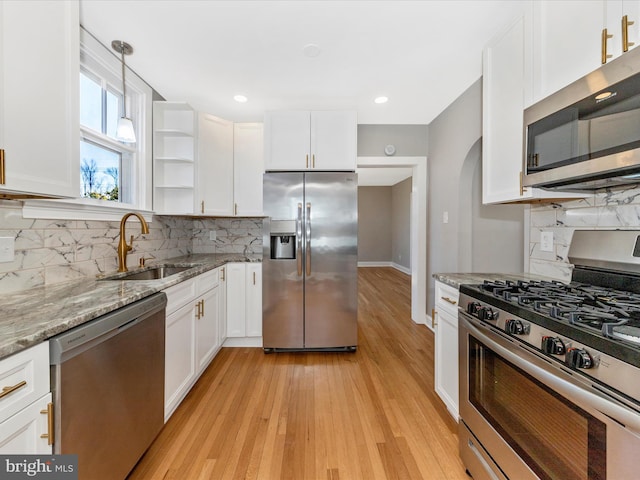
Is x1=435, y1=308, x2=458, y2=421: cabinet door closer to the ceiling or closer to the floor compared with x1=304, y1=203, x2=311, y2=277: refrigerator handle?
closer to the floor

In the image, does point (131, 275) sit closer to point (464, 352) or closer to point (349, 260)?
point (349, 260)

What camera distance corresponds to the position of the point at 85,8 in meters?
A: 1.59

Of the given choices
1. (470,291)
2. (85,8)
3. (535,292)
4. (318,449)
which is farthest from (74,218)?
(535,292)

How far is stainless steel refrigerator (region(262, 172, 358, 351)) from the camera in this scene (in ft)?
8.61

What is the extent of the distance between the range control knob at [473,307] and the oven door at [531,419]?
4 centimetres

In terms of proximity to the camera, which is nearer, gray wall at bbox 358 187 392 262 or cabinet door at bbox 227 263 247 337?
cabinet door at bbox 227 263 247 337

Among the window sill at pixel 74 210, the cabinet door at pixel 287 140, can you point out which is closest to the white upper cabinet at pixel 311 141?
the cabinet door at pixel 287 140

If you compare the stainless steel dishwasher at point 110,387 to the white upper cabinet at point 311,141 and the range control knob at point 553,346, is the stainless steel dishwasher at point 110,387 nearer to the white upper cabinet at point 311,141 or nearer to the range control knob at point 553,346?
the range control knob at point 553,346

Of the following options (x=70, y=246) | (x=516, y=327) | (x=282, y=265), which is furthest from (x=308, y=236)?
(x=516, y=327)

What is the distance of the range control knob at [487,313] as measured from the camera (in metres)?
1.16

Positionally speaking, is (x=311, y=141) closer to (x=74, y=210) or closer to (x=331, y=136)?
(x=331, y=136)

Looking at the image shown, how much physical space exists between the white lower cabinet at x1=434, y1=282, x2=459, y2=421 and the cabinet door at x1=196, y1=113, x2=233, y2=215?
230cm

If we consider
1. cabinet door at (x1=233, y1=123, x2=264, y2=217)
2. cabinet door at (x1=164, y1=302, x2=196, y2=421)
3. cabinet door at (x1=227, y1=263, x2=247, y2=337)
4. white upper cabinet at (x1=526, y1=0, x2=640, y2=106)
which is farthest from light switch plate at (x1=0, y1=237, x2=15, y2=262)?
white upper cabinet at (x1=526, y1=0, x2=640, y2=106)

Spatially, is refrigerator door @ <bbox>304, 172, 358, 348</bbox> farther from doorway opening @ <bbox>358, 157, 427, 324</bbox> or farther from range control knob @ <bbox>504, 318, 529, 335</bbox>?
range control knob @ <bbox>504, 318, 529, 335</bbox>
